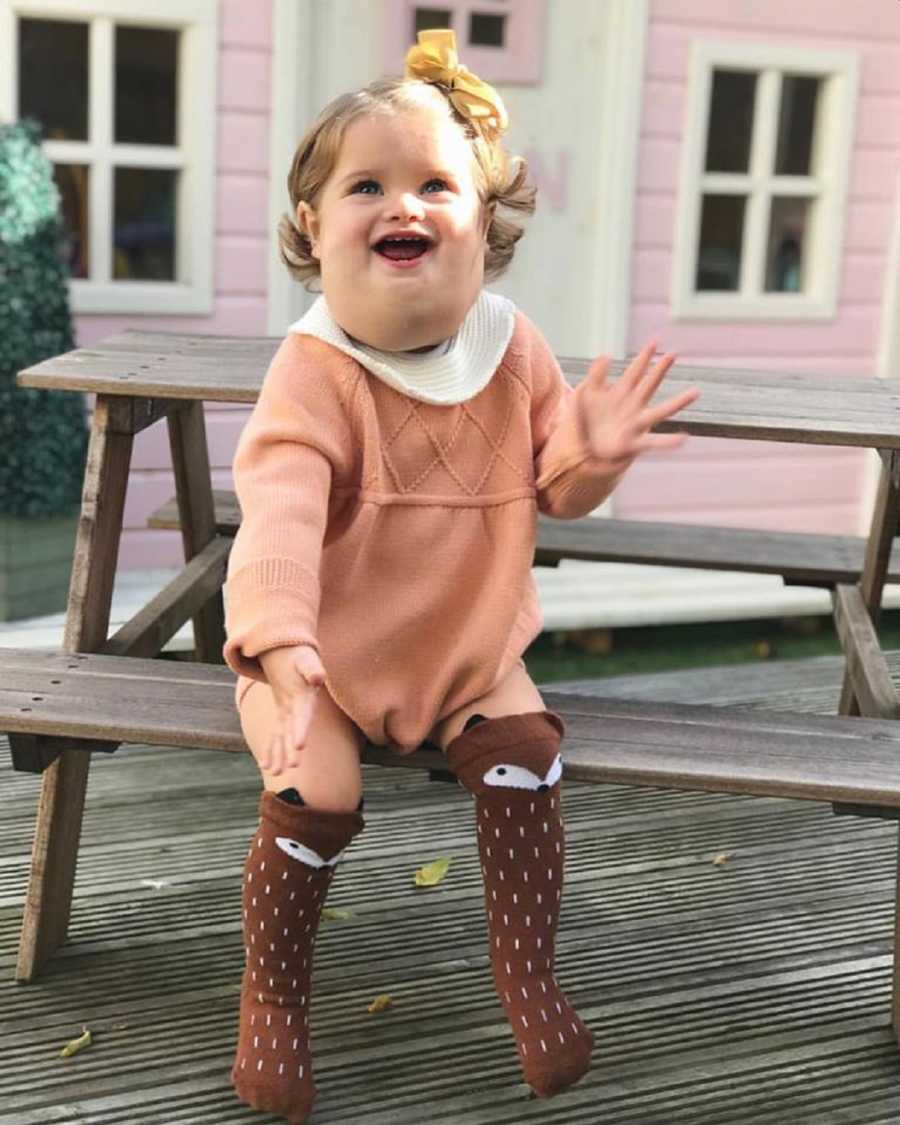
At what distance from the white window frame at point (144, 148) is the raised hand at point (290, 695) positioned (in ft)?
9.94

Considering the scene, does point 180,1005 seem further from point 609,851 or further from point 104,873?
point 609,851

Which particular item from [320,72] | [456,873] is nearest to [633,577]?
[320,72]

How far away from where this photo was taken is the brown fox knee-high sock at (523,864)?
6.85ft

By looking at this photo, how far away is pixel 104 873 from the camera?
289cm

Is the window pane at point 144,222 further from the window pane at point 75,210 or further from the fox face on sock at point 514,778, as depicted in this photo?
the fox face on sock at point 514,778

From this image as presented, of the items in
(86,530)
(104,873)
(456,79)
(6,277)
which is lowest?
(104,873)

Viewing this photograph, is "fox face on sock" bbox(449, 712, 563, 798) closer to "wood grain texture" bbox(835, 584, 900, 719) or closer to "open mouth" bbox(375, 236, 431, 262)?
"open mouth" bbox(375, 236, 431, 262)

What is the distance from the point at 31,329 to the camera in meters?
4.21

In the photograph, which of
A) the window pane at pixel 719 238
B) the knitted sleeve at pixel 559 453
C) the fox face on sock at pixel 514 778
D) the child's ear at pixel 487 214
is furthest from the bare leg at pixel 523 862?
the window pane at pixel 719 238

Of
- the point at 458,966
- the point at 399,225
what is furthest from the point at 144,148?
the point at 458,966

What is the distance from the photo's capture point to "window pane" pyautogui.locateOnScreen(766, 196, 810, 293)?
5199 mm

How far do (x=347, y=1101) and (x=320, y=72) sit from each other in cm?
337

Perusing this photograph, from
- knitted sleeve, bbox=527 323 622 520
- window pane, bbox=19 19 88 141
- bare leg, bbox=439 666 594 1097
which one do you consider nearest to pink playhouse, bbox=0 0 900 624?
window pane, bbox=19 19 88 141

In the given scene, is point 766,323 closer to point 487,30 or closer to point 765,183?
point 765,183
